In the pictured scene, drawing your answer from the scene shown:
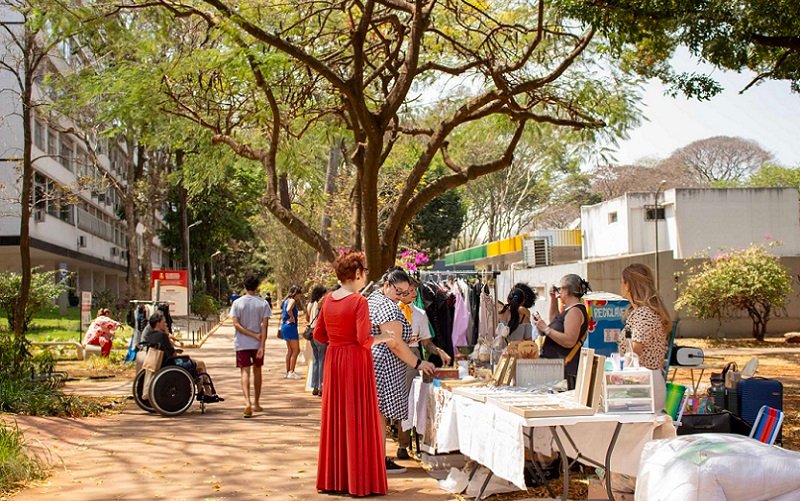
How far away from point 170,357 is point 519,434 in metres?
8.03

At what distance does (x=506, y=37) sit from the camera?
14.9 metres

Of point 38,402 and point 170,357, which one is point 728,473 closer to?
point 170,357

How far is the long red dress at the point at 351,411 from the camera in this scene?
7520 millimetres

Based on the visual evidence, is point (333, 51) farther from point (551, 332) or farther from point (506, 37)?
point (551, 332)

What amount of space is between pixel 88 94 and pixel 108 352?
1008cm

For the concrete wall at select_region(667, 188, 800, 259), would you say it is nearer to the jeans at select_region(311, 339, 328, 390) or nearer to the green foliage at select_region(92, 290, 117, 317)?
the green foliage at select_region(92, 290, 117, 317)

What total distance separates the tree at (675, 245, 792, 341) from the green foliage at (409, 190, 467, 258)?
25.2 meters

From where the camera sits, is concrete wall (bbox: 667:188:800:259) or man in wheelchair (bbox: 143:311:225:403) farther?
concrete wall (bbox: 667:188:800:259)

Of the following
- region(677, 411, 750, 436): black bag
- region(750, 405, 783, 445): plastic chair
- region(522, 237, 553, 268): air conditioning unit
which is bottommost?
region(677, 411, 750, 436): black bag

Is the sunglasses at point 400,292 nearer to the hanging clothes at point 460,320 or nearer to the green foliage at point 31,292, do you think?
the hanging clothes at point 460,320

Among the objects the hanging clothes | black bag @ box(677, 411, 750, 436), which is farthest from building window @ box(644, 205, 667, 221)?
black bag @ box(677, 411, 750, 436)

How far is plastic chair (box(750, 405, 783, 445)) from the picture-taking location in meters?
6.25

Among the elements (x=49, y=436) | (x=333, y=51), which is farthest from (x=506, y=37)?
(x=49, y=436)

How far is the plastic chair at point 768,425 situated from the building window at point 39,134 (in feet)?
109
